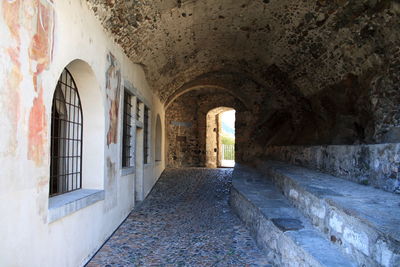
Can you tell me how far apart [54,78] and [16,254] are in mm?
1474

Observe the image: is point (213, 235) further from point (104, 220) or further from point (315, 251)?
point (315, 251)

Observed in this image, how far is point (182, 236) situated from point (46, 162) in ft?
8.66

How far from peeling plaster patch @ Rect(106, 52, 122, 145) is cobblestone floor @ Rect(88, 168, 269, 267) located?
1492 mm

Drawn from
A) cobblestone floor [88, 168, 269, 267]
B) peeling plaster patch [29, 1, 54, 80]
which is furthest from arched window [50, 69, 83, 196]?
peeling plaster patch [29, 1, 54, 80]

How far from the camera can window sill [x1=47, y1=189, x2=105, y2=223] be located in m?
2.82

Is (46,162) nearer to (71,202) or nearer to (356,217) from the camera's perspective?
(71,202)

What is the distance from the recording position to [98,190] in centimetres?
403

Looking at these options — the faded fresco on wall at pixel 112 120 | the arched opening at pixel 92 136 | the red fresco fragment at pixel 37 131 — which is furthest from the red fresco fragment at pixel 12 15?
the faded fresco on wall at pixel 112 120

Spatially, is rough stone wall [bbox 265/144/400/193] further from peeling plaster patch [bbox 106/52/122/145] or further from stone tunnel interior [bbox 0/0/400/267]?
peeling plaster patch [bbox 106/52/122/145]

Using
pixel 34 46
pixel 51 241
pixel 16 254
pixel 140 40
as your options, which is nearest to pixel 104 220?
pixel 51 241

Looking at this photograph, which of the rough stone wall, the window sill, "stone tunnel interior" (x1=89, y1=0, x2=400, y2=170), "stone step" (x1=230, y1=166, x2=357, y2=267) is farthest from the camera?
"stone tunnel interior" (x1=89, y1=0, x2=400, y2=170)

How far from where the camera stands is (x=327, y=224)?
2926mm

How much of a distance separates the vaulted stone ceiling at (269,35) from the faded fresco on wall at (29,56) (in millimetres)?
1321

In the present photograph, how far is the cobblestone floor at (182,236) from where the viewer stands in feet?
12.3
